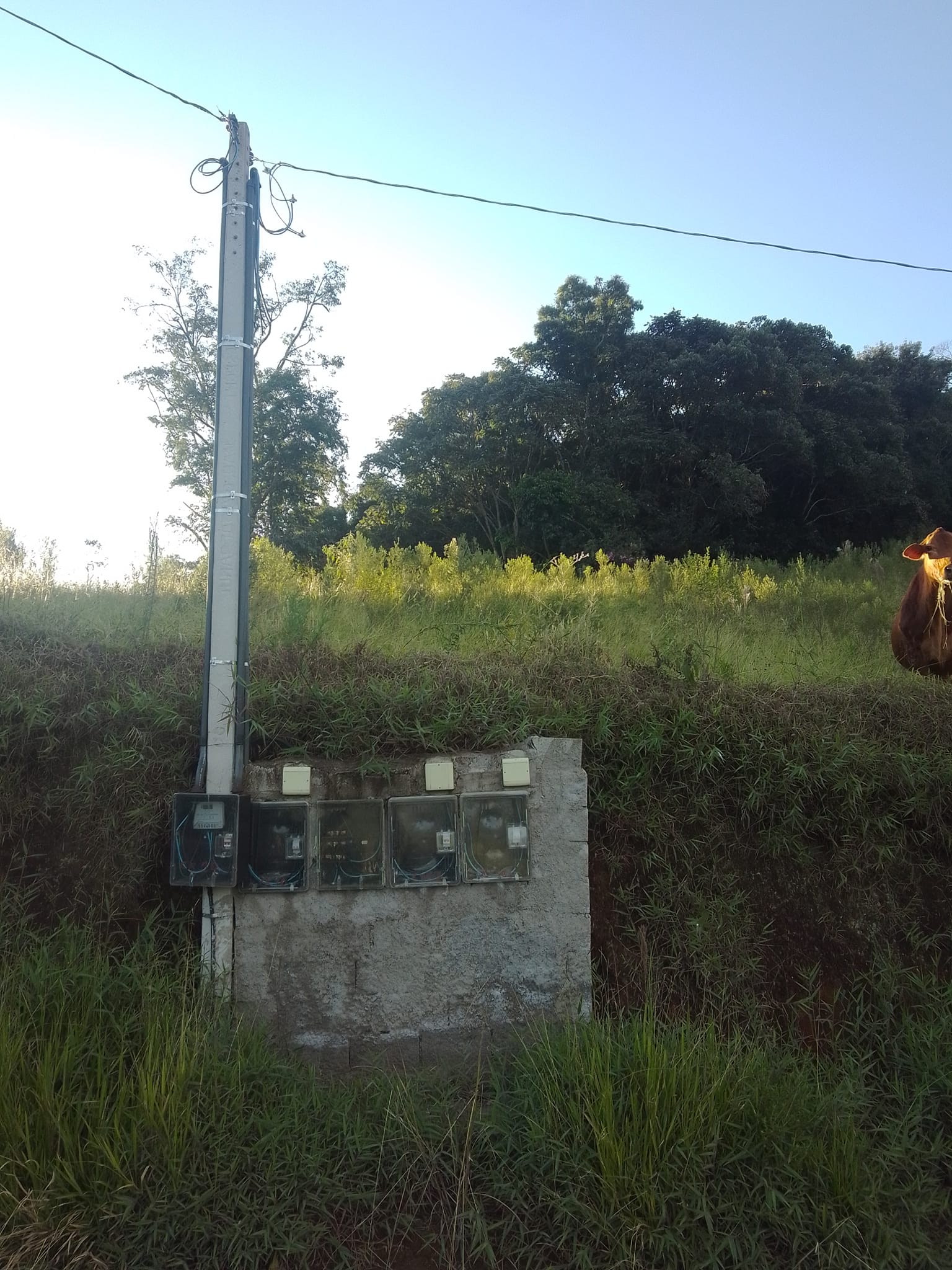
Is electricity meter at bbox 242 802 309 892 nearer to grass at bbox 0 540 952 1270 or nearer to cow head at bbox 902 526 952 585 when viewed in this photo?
grass at bbox 0 540 952 1270

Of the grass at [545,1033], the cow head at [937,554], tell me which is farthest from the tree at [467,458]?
the grass at [545,1033]

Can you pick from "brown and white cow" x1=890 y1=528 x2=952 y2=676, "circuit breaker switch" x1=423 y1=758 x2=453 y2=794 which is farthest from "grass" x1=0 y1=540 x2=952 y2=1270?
"brown and white cow" x1=890 y1=528 x2=952 y2=676

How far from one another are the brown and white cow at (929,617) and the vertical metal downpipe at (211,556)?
4332mm

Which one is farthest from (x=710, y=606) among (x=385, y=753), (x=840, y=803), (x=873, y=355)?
(x=873, y=355)

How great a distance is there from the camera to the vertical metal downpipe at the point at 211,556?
154 inches

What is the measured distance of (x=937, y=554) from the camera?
6133 millimetres

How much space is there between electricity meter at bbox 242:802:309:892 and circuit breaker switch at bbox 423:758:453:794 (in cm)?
56

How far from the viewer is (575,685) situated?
171 inches

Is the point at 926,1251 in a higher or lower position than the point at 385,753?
lower

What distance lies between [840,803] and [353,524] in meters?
17.6

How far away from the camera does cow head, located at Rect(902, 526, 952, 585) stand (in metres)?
5.95

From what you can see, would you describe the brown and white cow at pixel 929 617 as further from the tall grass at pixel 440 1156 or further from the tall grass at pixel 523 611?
the tall grass at pixel 440 1156

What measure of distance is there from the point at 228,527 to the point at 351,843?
1.52m

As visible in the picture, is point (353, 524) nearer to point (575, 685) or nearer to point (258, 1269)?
point (575, 685)
